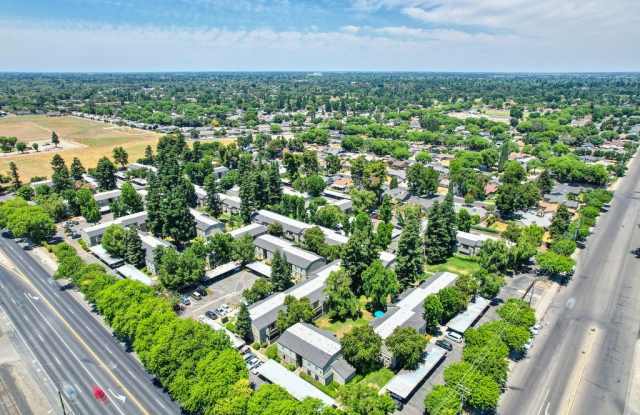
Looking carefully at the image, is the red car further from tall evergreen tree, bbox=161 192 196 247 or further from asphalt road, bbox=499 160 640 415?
asphalt road, bbox=499 160 640 415

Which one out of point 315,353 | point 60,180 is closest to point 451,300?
point 315,353

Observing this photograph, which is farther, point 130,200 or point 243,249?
point 130,200

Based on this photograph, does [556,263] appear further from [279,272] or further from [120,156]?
[120,156]

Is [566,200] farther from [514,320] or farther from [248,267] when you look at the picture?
[248,267]

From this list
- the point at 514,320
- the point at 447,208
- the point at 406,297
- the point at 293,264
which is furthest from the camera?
the point at 447,208

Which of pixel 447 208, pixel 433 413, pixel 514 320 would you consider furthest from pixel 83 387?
pixel 447 208

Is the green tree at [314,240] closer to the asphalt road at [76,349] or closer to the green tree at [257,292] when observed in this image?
the green tree at [257,292]

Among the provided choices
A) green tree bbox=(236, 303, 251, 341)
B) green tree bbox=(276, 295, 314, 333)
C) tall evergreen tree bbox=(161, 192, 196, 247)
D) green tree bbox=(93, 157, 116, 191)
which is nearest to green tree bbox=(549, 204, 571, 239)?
green tree bbox=(276, 295, 314, 333)
